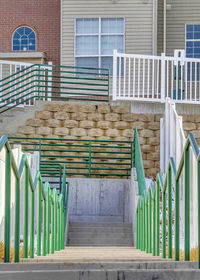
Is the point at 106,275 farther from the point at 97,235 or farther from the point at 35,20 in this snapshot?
the point at 35,20

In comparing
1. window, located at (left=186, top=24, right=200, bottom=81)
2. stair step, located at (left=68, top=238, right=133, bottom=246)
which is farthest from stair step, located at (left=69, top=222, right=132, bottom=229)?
window, located at (left=186, top=24, right=200, bottom=81)

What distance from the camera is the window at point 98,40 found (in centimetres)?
2394

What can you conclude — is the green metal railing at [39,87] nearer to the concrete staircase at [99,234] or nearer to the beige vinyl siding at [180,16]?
the beige vinyl siding at [180,16]

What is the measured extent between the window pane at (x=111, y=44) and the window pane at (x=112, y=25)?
0.20 meters

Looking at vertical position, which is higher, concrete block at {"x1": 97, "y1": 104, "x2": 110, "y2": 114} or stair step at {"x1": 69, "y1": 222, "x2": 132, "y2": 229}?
concrete block at {"x1": 97, "y1": 104, "x2": 110, "y2": 114}

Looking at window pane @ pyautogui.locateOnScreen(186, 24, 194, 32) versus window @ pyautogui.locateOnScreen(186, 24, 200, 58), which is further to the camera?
window pane @ pyautogui.locateOnScreen(186, 24, 194, 32)

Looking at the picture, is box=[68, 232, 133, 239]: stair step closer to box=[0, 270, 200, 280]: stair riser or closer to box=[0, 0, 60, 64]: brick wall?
box=[0, 0, 60, 64]: brick wall

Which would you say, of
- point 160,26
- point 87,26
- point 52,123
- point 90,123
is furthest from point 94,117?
point 160,26

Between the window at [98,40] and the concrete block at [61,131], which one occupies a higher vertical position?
the window at [98,40]

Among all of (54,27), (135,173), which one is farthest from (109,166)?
(54,27)

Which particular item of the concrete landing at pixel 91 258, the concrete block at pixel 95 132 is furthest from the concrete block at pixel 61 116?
the concrete landing at pixel 91 258

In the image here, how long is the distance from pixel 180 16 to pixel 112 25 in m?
2.55

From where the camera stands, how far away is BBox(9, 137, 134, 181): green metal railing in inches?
772

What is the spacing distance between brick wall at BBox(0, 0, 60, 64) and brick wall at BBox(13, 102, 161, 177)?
19.1 feet
